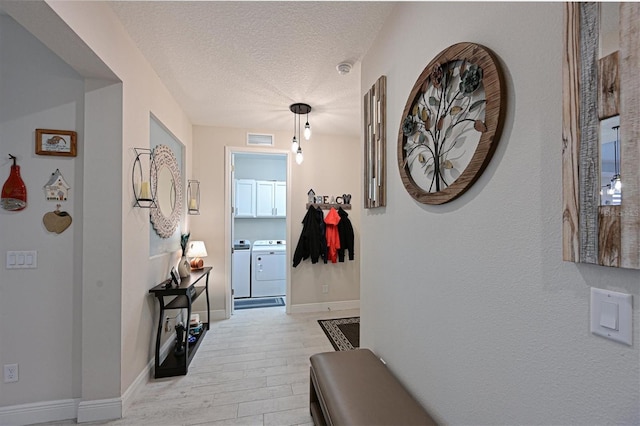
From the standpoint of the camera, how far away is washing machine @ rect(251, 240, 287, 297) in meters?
4.74

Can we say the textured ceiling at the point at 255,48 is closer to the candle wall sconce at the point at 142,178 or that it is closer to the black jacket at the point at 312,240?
the candle wall sconce at the point at 142,178

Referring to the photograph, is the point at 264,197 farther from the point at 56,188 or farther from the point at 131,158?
the point at 56,188

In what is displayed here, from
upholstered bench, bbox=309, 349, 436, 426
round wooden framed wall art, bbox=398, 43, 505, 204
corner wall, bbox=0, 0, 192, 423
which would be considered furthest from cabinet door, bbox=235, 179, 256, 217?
round wooden framed wall art, bbox=398, 43, 505, 204

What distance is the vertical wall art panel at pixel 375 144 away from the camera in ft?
5.79

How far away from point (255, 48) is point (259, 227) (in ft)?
12.5

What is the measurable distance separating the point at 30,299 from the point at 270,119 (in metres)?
2.71

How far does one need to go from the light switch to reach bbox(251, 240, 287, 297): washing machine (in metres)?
4.47

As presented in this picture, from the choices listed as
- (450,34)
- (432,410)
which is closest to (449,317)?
(432,410)

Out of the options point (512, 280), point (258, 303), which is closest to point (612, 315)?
point (512, 280)

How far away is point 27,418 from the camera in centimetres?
178

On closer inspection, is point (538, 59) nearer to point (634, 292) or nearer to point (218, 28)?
point (634, 292)

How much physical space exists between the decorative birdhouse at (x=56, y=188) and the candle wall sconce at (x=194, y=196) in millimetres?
1595

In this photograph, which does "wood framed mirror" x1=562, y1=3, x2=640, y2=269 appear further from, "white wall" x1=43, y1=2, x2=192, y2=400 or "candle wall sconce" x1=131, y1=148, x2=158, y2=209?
"candle wall sconce" x1=131, y1=148, x2=158, y2=209

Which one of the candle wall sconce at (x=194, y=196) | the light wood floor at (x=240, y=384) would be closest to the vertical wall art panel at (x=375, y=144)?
the light wood floor at (x=240, y=384)
